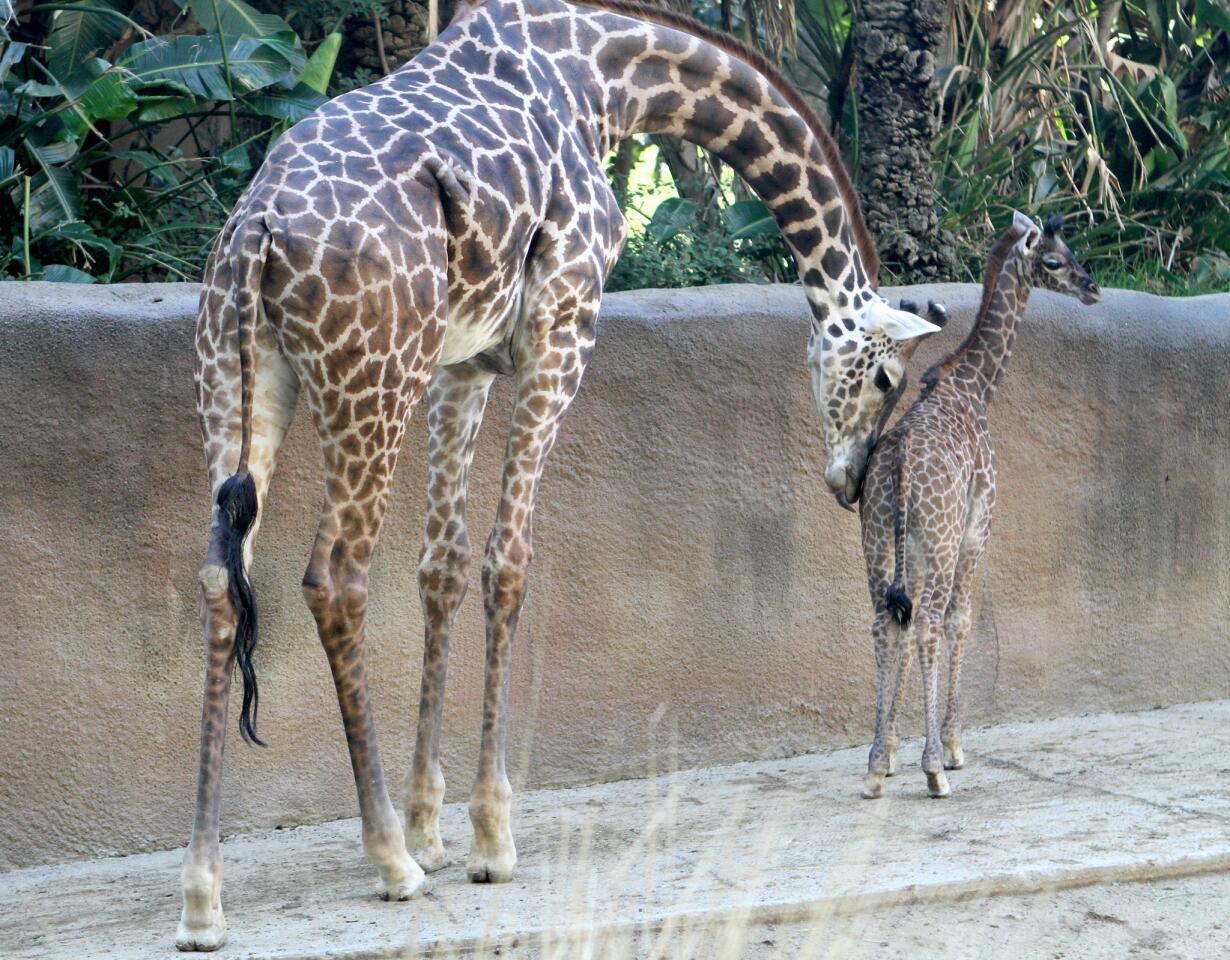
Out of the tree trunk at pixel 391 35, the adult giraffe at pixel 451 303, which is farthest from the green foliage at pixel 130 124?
the adult giraffe at pixel 451 303

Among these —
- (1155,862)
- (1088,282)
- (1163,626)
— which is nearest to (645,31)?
(1088,282)

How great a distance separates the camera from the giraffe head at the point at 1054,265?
19.2ft

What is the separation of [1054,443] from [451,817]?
3.05 meters

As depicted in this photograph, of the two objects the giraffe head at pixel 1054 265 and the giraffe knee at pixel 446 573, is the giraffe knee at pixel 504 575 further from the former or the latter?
the giraffe head at pixel 1054 265

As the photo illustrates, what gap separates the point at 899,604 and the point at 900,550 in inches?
7.4

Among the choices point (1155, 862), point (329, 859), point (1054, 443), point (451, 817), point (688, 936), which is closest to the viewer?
point (688, 936)

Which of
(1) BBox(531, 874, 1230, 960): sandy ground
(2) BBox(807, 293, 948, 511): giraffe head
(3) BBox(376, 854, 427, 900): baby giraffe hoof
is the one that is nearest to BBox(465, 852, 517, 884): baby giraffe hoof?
(3) BBox(376, 854, 427, 900): baby giraffe hoof

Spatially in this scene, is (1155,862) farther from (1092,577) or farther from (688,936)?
(1092,577)

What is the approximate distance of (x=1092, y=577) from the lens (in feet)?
21.7

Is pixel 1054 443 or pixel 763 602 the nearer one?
pixel 763 602

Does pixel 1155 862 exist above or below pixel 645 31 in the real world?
below

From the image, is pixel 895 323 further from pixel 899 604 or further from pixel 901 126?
pixel 901 126

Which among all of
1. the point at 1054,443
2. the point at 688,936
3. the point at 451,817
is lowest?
the point at 451,817

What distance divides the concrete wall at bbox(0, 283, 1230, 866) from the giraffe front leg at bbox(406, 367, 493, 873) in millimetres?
643
